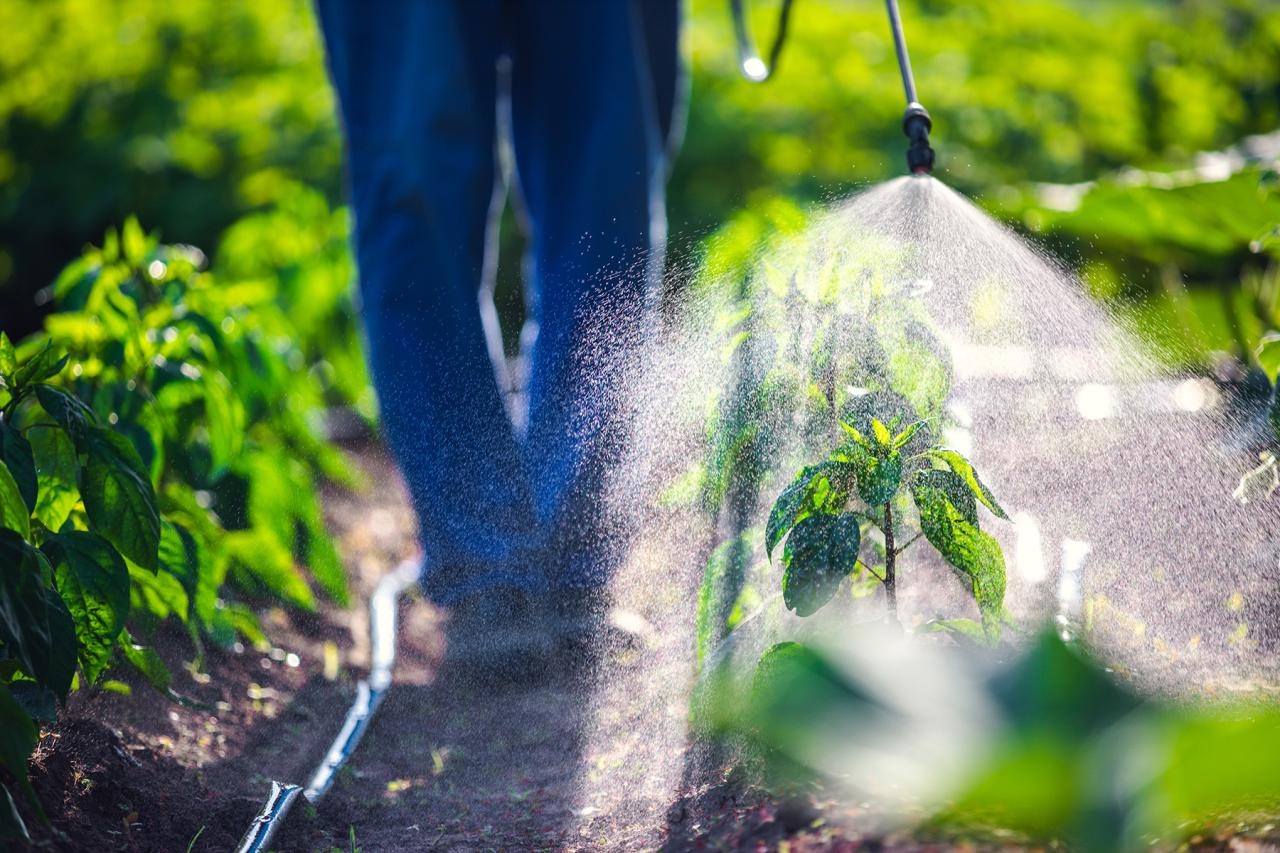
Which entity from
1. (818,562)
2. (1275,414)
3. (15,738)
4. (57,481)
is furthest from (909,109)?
(15,738)

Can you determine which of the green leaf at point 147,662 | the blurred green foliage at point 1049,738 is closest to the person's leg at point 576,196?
the green leaf at point 147,662

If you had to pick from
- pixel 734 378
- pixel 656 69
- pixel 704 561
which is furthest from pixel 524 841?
pixel 656 69

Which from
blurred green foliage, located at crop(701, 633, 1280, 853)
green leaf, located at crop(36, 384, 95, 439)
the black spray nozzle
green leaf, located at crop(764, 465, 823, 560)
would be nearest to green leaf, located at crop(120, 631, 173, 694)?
green leaf, located at crop(36, 384, 95, 439)

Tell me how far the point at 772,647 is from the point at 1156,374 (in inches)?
36.5

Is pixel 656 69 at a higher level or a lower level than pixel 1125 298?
higher

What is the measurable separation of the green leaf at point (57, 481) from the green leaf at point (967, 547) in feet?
3.11

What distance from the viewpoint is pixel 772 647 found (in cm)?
141

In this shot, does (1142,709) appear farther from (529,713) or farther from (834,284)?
(529,713)

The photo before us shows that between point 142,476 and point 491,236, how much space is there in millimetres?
1289

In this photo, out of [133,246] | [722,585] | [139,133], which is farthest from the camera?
[139,133]

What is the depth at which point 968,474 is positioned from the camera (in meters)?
1.34

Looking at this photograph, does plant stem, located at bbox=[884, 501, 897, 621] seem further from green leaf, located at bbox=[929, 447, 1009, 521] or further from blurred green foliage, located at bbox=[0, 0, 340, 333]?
blurred green foliage, located at bbox=[0, 0, 340, 333]

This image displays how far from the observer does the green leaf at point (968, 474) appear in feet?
4.34

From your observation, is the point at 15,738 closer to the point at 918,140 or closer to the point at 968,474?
the point at 968,474
